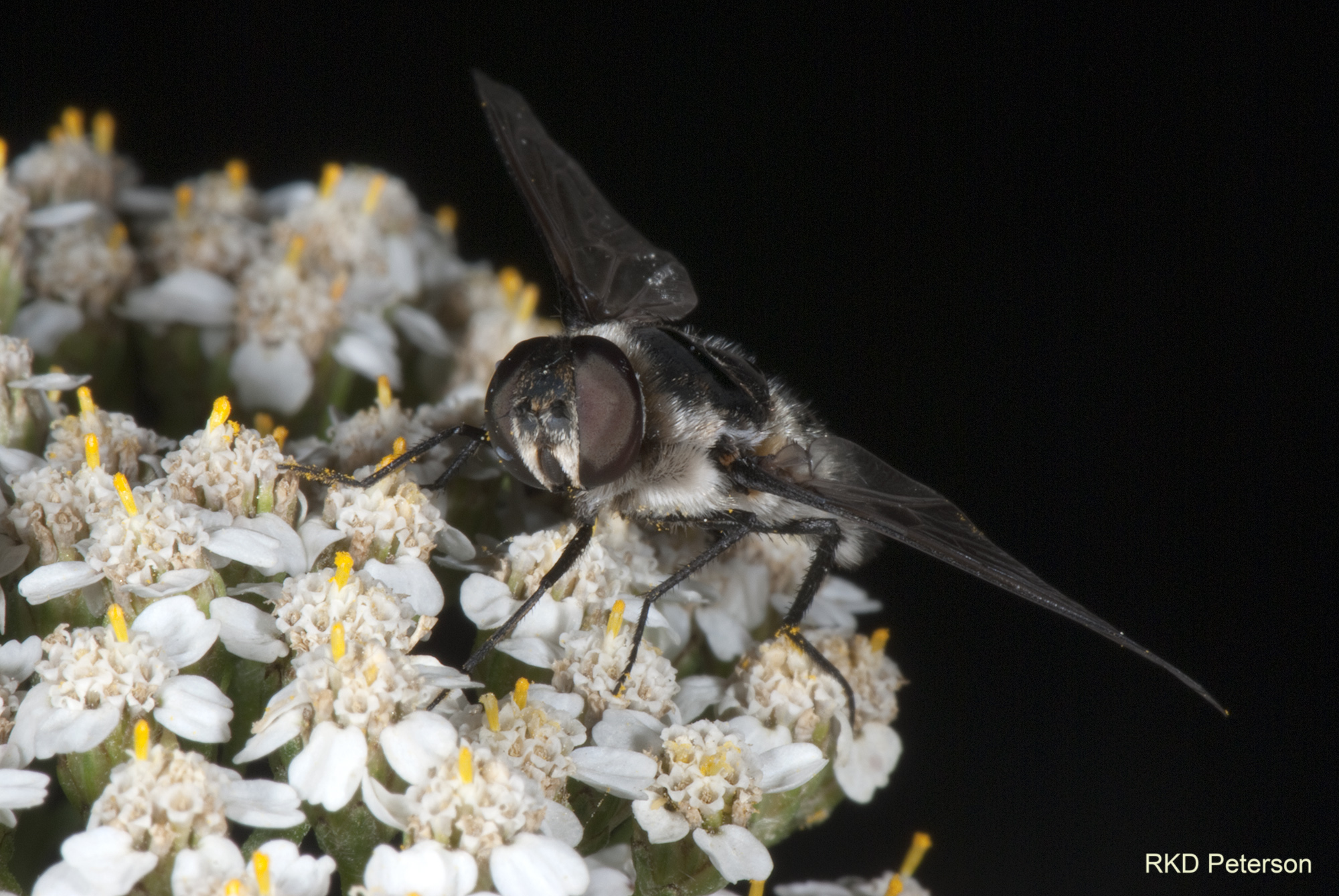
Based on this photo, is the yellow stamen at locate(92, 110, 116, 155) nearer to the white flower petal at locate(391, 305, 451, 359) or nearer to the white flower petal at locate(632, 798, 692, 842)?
the white flower petal at locate(391, 305, 451, 359)

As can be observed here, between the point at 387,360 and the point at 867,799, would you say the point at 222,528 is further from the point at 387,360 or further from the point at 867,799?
the point at 867,799

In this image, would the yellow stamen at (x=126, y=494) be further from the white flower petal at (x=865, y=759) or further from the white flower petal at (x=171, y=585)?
the white flower petal at (x=865, y=759)

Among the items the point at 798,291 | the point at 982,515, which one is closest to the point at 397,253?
the point at 798,291

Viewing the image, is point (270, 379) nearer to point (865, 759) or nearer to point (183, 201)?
point (183, 201)

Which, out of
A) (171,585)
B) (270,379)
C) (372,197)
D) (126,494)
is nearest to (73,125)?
(372,197)

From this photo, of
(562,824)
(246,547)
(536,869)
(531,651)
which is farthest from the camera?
(531,651)

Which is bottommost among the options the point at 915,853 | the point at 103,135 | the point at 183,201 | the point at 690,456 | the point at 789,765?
the point at 789,765

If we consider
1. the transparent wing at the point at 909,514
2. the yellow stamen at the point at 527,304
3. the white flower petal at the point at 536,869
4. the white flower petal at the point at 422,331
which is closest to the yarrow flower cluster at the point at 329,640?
the white flower petal at the point at 536,869
